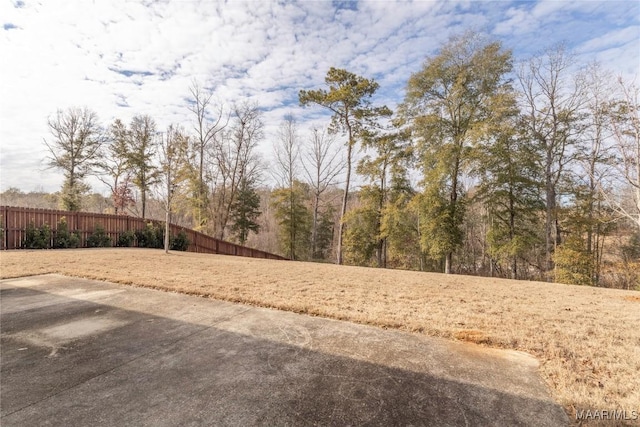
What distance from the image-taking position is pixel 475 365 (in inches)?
96.9

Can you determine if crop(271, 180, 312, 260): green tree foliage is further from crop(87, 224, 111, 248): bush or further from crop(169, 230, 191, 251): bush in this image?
crop(87, 224, 111, 248): bush

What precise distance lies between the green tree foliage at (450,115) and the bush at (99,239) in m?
15.1

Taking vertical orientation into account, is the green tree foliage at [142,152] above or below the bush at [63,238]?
above

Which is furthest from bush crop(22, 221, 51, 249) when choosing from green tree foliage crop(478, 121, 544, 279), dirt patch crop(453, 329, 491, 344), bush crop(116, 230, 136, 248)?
green tree foliage crop(478, 121, 544, 279)

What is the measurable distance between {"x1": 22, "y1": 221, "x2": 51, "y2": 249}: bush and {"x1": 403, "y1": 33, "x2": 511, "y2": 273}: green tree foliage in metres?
16.3

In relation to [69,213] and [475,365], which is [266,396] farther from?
[69,213]

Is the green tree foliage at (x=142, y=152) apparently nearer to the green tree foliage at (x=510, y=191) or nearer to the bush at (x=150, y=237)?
the bush at (x=150, y=237)

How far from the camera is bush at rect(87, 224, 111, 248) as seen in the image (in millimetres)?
12500

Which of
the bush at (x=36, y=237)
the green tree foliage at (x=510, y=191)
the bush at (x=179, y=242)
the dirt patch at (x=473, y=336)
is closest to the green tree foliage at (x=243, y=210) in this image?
the bush at (x=179, y=242)

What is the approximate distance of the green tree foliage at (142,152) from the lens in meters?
23.1

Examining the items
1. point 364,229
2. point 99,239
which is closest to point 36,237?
point 99,239

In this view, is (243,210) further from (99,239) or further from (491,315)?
(491,315)

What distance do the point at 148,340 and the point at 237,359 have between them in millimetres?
1044

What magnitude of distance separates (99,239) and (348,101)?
14.1m
